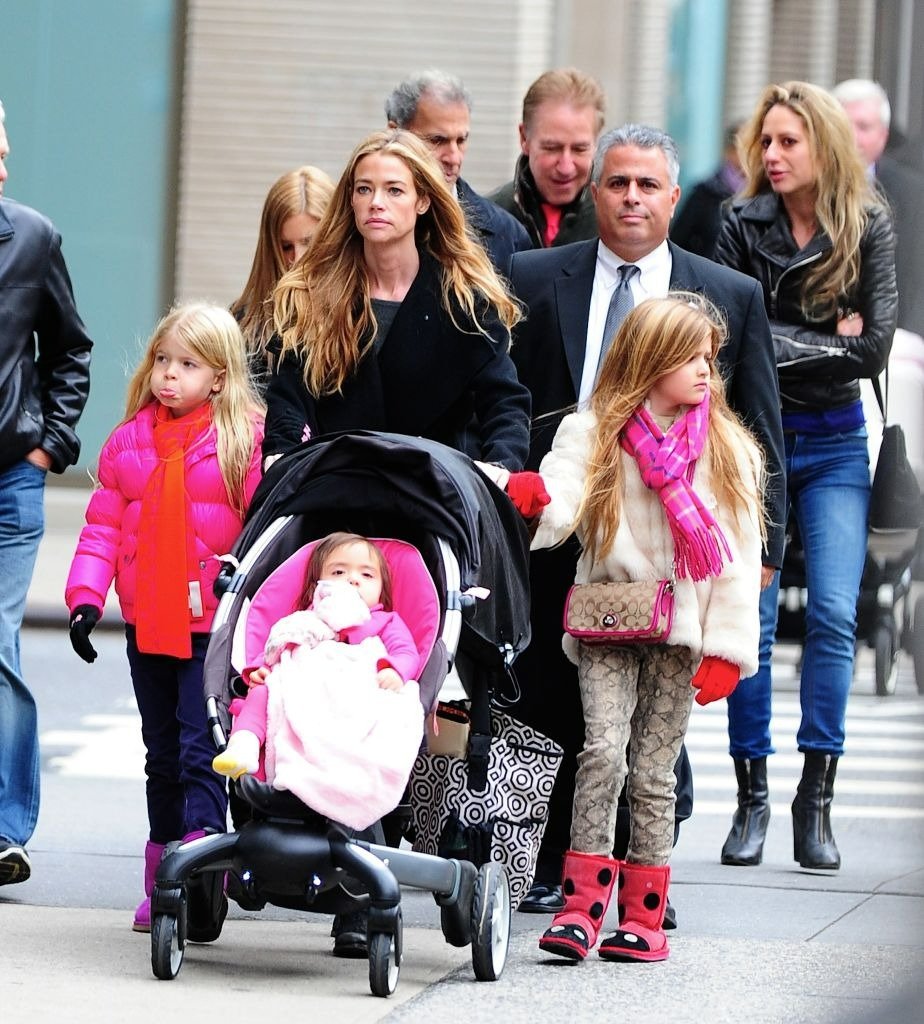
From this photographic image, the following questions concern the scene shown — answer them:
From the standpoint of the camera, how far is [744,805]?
23.9 feet

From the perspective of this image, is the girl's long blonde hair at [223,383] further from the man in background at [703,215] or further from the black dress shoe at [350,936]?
the man in background at [703,215]

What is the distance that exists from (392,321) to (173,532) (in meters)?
0.78

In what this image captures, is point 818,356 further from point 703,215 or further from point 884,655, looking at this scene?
point 884,655

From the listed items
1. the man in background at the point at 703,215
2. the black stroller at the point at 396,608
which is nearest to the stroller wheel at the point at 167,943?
the black stroller at the point at 396,608

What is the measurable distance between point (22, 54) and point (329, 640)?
40.4ft

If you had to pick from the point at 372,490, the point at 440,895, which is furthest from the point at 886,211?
the point at 440,895

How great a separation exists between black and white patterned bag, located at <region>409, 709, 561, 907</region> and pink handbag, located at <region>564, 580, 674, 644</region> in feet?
1.20

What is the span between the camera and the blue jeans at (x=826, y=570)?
715cm

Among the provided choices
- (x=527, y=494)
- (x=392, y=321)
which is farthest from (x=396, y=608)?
(x=392, y=321)

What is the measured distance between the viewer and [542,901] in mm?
6301

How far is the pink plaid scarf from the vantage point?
5.46m

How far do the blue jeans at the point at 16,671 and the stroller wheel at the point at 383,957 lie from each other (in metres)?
1.79

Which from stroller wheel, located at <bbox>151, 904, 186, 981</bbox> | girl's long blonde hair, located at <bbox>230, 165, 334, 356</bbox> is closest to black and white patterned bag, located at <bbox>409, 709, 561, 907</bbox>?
stroller wheel, located at <bbox>151, 904, 186, 981</bbox>

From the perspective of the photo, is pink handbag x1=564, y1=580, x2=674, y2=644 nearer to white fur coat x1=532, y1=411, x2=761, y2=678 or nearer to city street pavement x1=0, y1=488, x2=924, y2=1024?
white fur coat x1=532, y1=411, x2=761, y2=678
